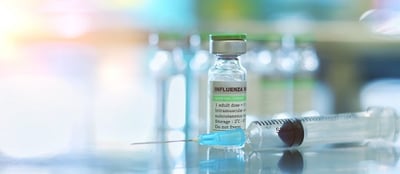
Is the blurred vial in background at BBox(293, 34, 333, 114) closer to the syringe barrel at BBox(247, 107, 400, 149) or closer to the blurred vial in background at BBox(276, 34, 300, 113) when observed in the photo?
the blurred vial in background at BBox(276, 34, 300, 113)

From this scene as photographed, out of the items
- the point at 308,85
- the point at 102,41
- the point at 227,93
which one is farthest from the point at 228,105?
the point at 102,41

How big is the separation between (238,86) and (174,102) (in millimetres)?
667

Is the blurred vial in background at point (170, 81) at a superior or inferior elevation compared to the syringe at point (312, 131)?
superior

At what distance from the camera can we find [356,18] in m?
1.92

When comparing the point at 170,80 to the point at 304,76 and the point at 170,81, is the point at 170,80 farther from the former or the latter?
the point at 304,76

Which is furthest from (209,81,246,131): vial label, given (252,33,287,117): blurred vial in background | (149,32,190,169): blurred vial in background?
(252,33,287,117): blurred vial in background

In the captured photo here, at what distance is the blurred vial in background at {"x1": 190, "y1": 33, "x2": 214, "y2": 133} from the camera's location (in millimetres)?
1315

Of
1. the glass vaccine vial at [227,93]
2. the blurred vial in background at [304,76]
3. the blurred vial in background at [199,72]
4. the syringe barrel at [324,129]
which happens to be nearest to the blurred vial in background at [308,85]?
the blurred vial in background at [304,76]

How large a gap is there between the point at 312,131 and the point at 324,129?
24 millimetres

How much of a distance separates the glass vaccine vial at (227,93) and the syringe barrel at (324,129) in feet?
0.09

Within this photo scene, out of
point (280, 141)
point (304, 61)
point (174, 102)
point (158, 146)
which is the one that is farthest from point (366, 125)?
point (304, 61)

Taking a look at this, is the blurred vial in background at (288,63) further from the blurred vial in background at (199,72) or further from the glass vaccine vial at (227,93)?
the glass vaccine vial at (227,93)

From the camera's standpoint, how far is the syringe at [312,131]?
759mm

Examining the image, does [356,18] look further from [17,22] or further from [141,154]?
[141,154]
